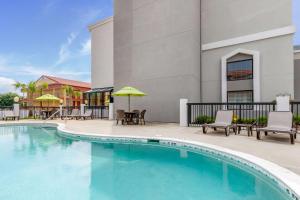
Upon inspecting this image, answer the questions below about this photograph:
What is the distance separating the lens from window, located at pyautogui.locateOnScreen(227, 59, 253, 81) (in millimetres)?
13016

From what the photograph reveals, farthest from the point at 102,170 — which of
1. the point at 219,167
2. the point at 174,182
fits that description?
the point at 219,167

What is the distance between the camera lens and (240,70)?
1338 centimetres

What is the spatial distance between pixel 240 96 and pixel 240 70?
1.77 m

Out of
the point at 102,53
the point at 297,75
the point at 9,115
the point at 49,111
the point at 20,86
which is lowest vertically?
the point at 9,115

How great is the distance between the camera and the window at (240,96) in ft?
43.0

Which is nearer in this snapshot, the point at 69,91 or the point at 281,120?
the point at 281,120

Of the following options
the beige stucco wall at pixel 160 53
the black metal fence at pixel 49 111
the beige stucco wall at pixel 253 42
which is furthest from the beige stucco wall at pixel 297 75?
the black metal fence at pixel 49 111

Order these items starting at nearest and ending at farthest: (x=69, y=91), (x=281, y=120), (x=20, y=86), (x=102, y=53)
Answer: (x=281, y=120) < (x=102, y=53) < (x=20, y=86) < (x=69, y=91)

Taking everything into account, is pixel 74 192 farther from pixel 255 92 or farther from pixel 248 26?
pixel 248 26

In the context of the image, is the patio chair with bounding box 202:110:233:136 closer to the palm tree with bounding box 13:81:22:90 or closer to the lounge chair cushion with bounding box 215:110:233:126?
the lounge chair cushion with bounding box 215:110:233:126

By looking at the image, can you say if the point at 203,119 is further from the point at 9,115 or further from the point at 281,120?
the point at 9,115

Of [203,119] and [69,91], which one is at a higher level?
[69,91]

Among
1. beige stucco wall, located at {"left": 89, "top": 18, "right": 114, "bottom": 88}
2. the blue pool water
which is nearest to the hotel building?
beige stucco wall, located at {"left": 89, "top": 18, "right": 114, "bottom": 88}

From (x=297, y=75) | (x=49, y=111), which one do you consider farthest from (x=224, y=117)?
(x=49, y=111)
